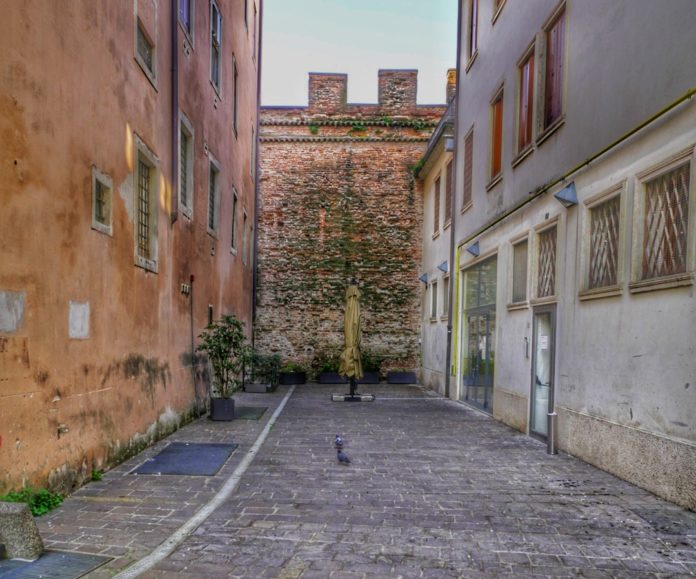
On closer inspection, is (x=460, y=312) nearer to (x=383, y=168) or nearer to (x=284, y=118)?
(x=383, y=168)

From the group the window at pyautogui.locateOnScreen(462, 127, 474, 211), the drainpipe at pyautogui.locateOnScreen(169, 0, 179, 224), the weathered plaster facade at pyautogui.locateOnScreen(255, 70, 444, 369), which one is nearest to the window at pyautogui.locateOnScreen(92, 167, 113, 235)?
the drainpipe at pyautogui.locateOnScreen(169, 0, 179, 224)

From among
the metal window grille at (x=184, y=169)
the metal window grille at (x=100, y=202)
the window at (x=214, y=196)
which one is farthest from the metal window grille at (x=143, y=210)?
the window at (x=214, y=196)

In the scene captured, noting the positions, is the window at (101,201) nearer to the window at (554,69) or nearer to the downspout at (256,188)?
the window at (554,69)

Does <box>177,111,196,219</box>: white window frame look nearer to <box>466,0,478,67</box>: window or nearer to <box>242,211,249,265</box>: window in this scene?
<box>242,211,249,265</box>: window

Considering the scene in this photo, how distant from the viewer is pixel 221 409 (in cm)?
1032

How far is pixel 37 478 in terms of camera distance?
496 centimetres

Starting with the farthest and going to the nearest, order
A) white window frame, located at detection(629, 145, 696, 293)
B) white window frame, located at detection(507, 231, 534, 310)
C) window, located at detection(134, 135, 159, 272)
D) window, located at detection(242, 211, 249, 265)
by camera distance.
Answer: window, located at detection(242, 211, 249, 265), white window frame, located at detection(507, 231, 534, 310), window, located at detection(134, 135, 159, 272), white window frame, located at detection(629, 145, 696, 293)

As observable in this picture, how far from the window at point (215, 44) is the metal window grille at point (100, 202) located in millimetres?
6551

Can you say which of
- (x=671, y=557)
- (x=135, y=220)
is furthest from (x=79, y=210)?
(x=671, y=557)

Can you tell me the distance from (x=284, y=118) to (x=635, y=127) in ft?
51.3

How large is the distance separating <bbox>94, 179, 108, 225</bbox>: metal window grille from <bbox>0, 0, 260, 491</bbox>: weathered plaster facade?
0.02 metres

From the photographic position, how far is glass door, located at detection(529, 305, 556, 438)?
8.69m

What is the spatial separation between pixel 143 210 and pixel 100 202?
5.45ft

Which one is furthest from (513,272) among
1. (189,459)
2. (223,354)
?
(189,459)
